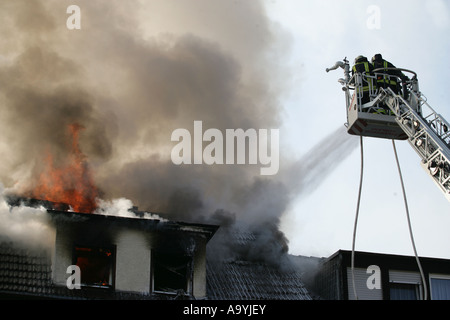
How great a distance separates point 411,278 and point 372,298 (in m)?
1.51

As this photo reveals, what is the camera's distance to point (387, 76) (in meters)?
23.2

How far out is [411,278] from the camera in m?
24.7

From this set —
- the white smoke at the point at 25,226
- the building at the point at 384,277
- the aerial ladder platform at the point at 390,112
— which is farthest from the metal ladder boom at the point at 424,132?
the white smoke at the point at 25,226

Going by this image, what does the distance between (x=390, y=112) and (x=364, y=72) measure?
1.41m

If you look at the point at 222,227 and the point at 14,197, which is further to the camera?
the point at 222,227

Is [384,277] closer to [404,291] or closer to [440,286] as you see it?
[404,291]

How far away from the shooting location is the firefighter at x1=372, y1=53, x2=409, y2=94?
23000mm

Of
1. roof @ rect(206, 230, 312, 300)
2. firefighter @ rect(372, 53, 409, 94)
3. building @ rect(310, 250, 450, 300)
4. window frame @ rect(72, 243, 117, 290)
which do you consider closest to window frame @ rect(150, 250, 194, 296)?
roof @ rect(206, 230, 312, 300)

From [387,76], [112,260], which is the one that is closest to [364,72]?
[387,76]

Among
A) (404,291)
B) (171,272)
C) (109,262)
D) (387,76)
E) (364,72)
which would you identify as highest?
(364,72)

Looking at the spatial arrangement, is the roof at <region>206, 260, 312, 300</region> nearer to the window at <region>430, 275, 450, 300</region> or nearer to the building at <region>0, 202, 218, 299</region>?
the building at <region>0, 202, 218, 299</region>
